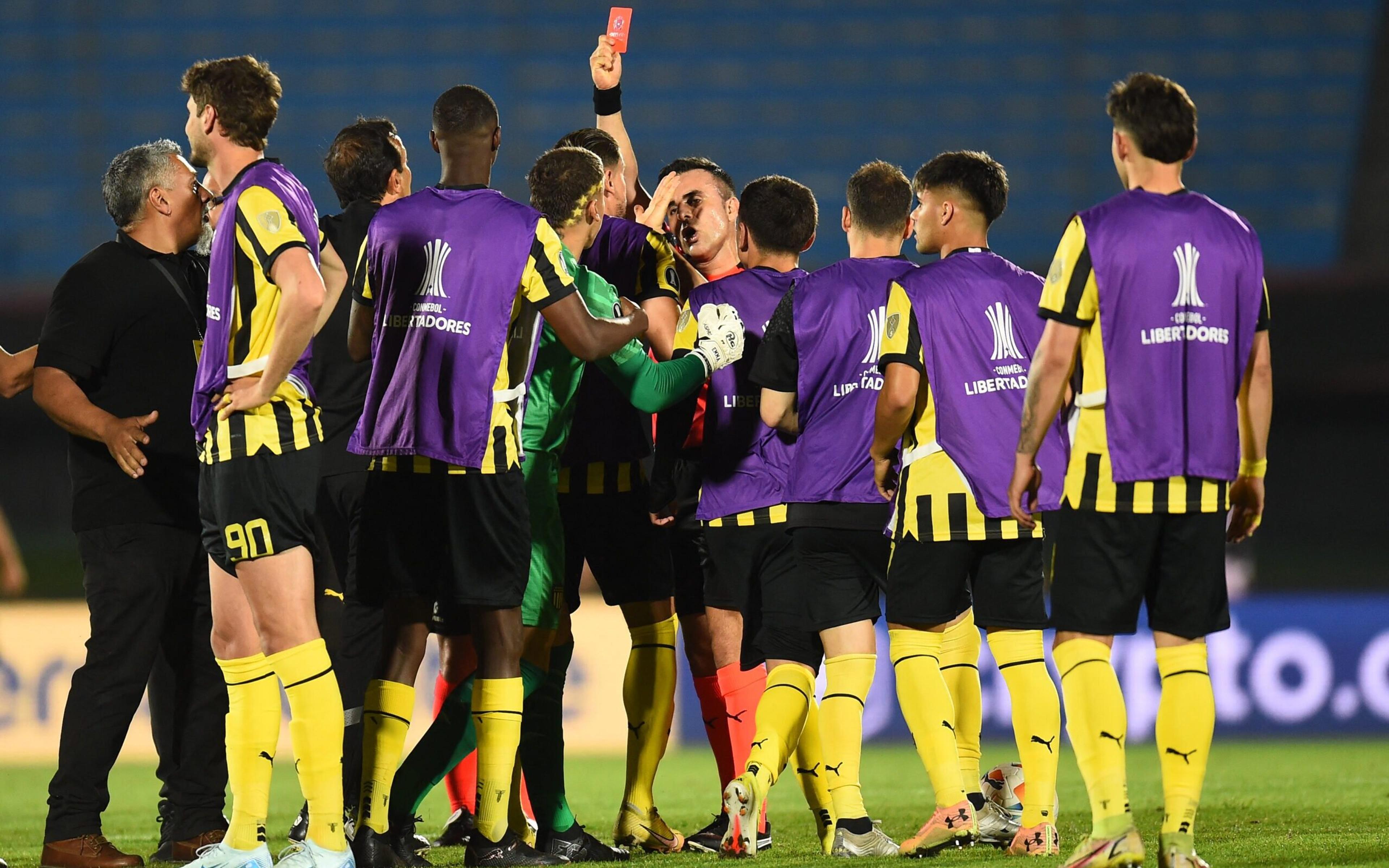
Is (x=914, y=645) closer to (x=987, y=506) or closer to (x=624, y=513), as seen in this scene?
(x=987, y=506)

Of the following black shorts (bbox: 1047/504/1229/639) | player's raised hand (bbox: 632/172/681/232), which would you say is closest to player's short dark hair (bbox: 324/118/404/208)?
player's raised hand (bbox: 632/172/681/232)

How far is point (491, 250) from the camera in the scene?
16.7 feet

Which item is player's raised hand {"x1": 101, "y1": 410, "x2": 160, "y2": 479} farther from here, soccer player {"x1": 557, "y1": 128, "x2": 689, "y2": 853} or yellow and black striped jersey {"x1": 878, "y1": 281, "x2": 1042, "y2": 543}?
yellow and black striped jersey {"x1": 878, "y1": 281, "x2": 1042, "y2": 543}

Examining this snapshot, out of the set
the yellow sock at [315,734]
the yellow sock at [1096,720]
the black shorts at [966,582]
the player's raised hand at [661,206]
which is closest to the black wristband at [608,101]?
the player's raised hand at [661,206]

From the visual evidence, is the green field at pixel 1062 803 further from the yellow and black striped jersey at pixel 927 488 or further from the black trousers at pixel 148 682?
the yellow and black striped jersey at pixel 927 488

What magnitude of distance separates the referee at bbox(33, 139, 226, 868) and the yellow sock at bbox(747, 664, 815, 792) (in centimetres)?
199

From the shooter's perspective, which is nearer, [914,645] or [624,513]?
[914,645]

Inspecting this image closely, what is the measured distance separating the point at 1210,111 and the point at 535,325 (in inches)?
910

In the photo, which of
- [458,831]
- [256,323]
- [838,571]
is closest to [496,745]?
[838,571]

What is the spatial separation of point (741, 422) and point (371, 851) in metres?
1.99

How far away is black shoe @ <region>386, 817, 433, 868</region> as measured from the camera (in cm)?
529

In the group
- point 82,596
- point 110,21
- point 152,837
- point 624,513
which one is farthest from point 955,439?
point 110,21

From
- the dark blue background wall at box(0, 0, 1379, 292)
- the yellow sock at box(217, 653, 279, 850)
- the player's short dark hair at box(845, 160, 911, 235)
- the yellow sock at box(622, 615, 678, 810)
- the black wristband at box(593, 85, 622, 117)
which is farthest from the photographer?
the dark blue background wall at box(0, 0, 1379, 292)

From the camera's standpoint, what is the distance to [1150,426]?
4469 mm
